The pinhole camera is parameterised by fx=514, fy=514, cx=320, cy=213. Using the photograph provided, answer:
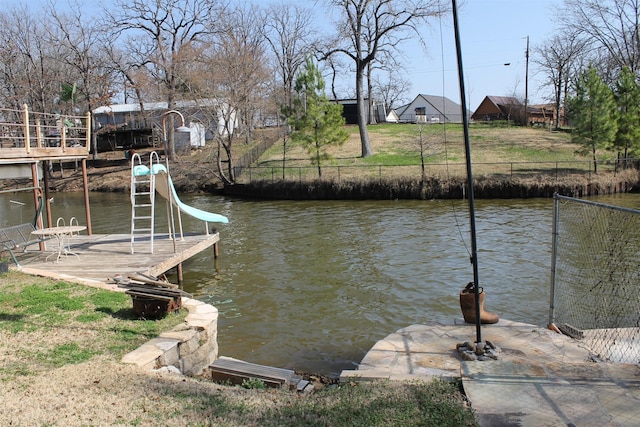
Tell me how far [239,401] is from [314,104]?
90.2ft

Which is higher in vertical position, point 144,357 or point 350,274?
point 144,357

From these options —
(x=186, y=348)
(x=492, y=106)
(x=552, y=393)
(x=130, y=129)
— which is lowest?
(x=186, y=348)

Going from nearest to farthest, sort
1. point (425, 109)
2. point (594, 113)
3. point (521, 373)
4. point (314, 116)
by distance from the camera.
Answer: point (521, 373)
point (594, 113)
point (314, 116)
point (425, 109)

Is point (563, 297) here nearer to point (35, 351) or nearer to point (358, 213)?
point (35, 351)

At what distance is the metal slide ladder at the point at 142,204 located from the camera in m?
11.2

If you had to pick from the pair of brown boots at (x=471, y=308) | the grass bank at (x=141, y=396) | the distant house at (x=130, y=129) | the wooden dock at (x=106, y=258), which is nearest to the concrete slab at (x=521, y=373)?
the pair of brown boots at (x=471, y=308)

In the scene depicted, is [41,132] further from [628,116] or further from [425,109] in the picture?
[425,109]

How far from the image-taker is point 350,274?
1318 cm

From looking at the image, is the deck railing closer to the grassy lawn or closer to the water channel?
the water channel

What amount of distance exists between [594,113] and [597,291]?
2272cm

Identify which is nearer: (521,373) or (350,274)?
(521,373)

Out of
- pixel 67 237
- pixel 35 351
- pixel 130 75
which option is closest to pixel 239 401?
pixel 35 351

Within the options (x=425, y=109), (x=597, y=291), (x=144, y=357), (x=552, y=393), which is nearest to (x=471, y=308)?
(x=552, y=393)

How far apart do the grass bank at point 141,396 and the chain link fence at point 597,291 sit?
295cm
